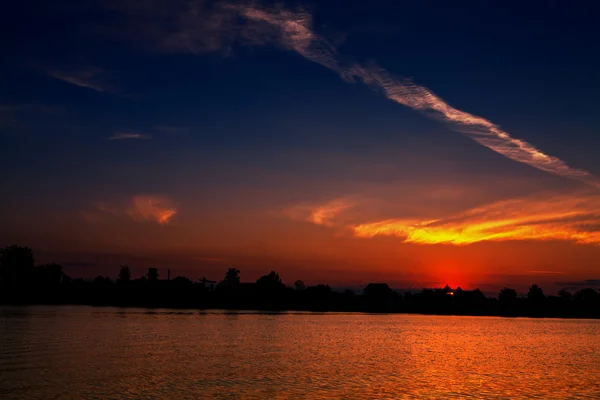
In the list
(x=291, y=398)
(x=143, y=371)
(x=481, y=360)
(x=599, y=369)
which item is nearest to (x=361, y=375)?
(x=291, y=398)

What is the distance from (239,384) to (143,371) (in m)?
11.8

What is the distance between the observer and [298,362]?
6731cm

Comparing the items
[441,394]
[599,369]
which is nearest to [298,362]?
[441,394]

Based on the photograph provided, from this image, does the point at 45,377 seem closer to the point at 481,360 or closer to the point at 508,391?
the point at 508,391

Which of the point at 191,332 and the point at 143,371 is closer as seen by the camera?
the point at 143,371

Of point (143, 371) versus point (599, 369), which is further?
point (599, 369)

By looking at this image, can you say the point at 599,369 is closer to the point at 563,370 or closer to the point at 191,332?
the point at 563,370

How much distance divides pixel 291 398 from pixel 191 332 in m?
70.9

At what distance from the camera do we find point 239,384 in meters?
48.8

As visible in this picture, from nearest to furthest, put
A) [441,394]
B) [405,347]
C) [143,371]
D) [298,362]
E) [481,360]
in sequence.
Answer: [441,394]
[143,371]
[298,362]
[481,360]
[405,347]

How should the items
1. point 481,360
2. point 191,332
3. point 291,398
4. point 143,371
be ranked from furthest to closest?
point 191,332
point 481,360
point 143,371
point 291,398

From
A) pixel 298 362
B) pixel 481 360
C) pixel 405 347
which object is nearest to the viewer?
pixel 298 362

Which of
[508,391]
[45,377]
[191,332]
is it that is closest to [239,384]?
[45,377]

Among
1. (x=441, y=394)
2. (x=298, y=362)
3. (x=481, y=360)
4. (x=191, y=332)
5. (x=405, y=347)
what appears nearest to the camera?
(x=441, y=394)
